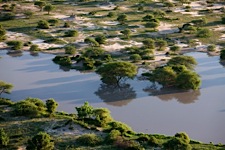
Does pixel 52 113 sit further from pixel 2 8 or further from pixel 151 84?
pixel 2 8

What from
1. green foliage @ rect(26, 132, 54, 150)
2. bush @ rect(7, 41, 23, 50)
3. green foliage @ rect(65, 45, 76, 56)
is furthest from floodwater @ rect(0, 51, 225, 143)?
green foliage @ rect(26, 132, 54, 150)

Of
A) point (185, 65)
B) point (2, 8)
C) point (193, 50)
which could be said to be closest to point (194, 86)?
point (185, 65)

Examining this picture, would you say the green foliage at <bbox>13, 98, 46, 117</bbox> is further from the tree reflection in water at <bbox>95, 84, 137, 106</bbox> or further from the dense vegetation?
the tree reflection in water at <bbox>95, 84, 137, 106</bbox>

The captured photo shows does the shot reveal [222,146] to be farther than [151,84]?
No

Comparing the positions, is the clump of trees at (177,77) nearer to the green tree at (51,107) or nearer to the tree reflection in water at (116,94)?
the tree reflection in water at (116,94)

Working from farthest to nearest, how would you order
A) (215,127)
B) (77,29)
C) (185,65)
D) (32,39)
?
(77,29)
(32,39)
(185,65)
(215,127)

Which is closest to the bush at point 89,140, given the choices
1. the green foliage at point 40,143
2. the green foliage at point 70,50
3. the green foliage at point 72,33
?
the green foliage at point 40,143
